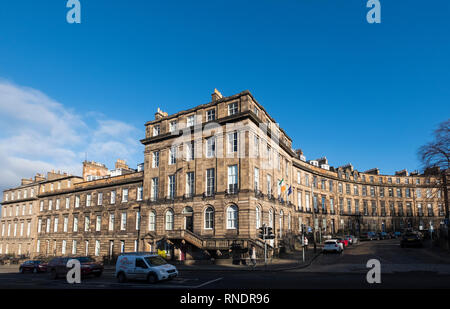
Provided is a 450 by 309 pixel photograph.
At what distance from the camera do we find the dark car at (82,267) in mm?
21672

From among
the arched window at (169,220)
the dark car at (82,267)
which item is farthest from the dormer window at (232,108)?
the dark car at (82,267)

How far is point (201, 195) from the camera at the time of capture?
109 ft

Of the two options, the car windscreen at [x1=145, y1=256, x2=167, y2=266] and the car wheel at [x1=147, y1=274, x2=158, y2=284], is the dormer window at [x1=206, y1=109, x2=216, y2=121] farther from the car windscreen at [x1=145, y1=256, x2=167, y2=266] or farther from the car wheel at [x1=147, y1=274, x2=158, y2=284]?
the car wheel at [x1=147, y1=274, x2=158, y2=284]

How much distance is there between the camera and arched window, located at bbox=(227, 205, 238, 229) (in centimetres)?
3078

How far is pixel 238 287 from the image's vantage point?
1476 centimetres

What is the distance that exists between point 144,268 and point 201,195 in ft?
51.7

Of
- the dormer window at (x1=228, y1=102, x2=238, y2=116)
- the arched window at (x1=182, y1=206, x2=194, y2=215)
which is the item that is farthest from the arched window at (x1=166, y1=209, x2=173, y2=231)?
the dormer window at (x1=228, y1=102, x2=238, y2=116)

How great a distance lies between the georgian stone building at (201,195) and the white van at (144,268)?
1162 cm

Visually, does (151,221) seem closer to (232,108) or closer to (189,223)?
(189,223)

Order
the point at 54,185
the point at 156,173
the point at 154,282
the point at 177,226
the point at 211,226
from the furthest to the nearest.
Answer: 1. the point at 54,185
2. the point at 156,173
3. the point at 177,226
4. the point at 211,226
5. the point at 154,282

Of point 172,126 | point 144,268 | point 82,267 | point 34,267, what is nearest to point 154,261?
point 144,268

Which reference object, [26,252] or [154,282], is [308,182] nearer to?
[154,282]
